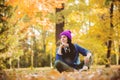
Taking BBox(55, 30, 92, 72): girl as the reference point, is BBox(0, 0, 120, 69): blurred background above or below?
above

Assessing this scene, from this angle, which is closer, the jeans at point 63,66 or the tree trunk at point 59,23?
the jeans at point 63,66

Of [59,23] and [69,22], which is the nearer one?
[69,22]

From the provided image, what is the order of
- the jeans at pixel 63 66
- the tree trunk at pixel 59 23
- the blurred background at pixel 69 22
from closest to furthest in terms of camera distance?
the blurred background at pixel 69 22 < the jeans at pixel 63 66 < the tree trunk at pixel 59 23

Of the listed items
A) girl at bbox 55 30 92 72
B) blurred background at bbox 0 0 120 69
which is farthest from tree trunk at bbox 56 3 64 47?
girl at bbox 55 30 92 72

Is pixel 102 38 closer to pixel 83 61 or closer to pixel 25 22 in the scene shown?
pixel 83 61

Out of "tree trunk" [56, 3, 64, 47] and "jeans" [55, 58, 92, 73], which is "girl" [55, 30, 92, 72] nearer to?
"jeans" [55, 58, 92, 73]

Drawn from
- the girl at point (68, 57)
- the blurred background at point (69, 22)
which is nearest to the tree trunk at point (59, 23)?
the blurred background at point (69, 22)

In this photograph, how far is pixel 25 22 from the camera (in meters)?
9.12

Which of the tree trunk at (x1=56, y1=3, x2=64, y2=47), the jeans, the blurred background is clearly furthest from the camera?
the tree trunk at (x1=56, y1=3, x2=64, y2=47)

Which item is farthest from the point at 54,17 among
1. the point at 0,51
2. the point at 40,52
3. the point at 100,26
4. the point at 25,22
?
the point at 40,52

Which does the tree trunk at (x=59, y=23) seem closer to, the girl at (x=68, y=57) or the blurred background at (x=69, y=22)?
the blurred background at (x=69, y=22)

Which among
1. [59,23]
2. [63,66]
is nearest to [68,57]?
[63,66]

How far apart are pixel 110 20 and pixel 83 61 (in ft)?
4.61

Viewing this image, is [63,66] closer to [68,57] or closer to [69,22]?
[68,57]
